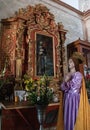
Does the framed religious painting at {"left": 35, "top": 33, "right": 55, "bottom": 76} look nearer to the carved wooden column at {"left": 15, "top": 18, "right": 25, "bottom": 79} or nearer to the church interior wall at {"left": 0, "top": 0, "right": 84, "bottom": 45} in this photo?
the carved wooden column at {"left": 15, "top": 18, "right": 25, "bottom": 79}

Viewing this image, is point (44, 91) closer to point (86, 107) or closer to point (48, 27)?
point (86, 107)

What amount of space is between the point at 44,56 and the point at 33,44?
1.15 feet

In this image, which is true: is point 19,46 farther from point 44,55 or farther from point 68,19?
point 68,19

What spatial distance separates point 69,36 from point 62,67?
3.66 feet

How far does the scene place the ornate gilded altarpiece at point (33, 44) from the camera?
3.13m

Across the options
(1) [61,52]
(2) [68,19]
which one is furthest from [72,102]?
(2) [68,19]

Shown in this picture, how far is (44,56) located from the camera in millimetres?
3520

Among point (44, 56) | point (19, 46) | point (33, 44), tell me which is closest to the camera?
point (19, 46)

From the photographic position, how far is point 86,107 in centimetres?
226

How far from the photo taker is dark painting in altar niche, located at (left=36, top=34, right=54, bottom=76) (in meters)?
3.41

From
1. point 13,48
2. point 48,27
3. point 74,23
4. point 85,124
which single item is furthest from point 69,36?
point 85,124

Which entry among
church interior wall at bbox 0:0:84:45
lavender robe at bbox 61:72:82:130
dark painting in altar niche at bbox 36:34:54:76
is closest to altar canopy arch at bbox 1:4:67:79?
dark painting in altar niche at bbox 36:34:54:76

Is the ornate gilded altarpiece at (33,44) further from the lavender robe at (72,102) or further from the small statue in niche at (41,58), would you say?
the lavender robe at (72,102)

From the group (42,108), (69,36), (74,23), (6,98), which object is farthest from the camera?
(74,23)
